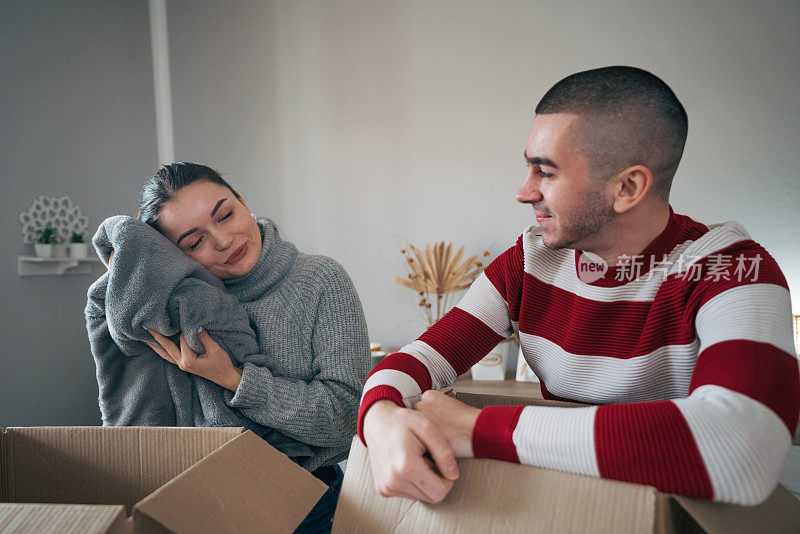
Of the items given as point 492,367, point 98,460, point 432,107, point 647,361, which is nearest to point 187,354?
point 98,460

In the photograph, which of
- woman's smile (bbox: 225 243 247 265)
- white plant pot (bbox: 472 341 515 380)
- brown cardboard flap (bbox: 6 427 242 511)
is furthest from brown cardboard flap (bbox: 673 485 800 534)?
white plant pot (bbox: 472 341 515 380)

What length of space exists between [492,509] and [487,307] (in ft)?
1.63

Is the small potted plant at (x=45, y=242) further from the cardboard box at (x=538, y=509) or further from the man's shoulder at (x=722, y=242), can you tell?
the man's shoulder at (x=722, y=242)

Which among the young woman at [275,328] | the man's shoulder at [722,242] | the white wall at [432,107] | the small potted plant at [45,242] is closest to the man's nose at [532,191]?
the man's shoulder at [722,242]

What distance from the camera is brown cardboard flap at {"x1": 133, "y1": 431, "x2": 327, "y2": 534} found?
19.1 inches

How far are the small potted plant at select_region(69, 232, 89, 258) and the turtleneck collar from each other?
5.71ft

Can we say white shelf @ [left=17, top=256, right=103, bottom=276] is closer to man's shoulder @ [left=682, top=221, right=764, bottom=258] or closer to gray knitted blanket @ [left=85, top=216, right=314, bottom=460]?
gray knitted blanket @ [left=85, top=216, right=314, bottom=460]

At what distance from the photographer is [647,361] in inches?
31.6

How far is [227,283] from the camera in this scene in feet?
3.76

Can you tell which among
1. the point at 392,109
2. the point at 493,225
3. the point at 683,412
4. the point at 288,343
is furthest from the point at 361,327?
the point at 392,109

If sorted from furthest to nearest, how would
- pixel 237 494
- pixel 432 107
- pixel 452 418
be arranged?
pixel 432 107 → pixel 452 418 → pixel 237 494

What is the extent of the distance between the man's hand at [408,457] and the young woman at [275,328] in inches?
13.4

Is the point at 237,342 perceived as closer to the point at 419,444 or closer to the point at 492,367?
the point at 419,444

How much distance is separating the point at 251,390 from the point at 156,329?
0.65 ft
